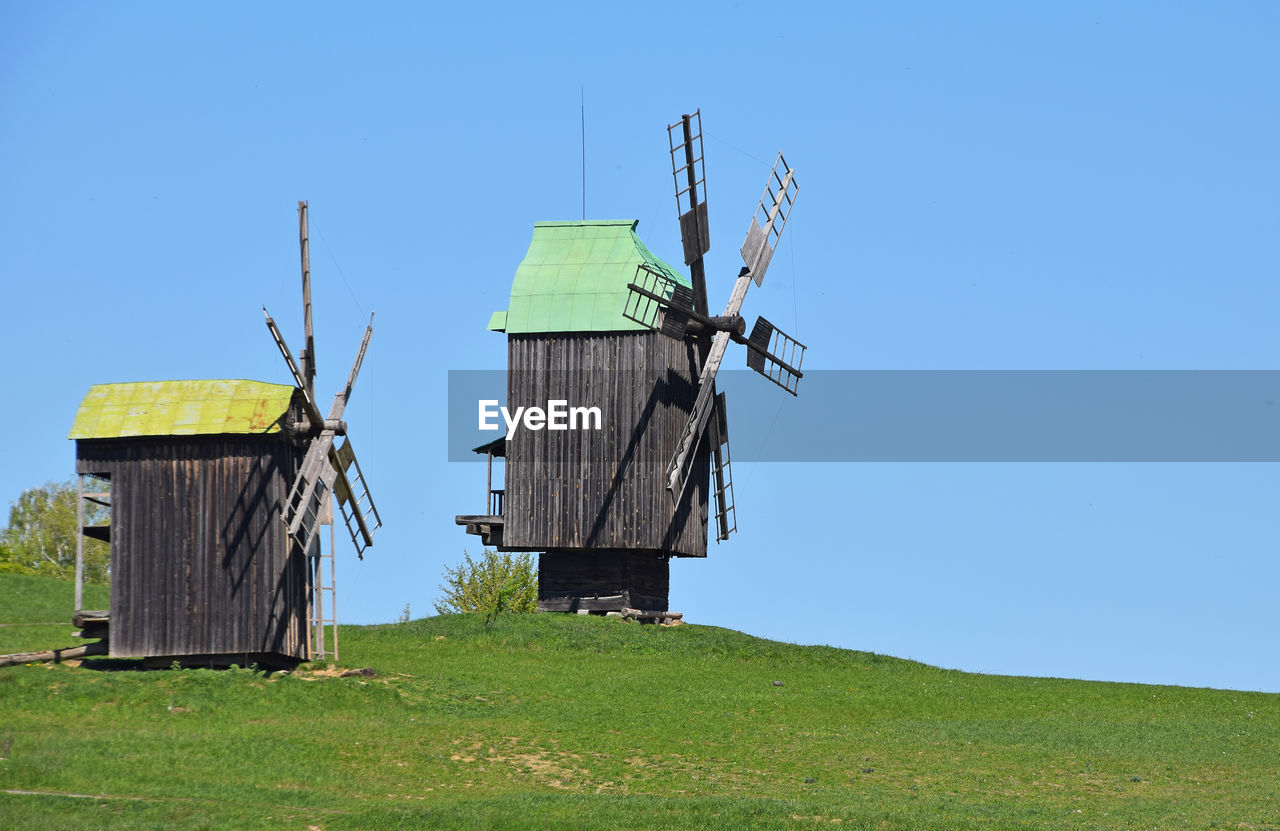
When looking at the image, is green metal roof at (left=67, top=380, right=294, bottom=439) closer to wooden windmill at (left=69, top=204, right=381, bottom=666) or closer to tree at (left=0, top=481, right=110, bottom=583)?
wooden windmill at (left=69, top=204, right=381, bottom=666)

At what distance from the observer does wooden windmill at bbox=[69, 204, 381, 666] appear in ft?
116

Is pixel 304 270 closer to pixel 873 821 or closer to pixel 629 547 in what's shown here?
pixel 629 547

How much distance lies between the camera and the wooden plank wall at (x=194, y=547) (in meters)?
35.2

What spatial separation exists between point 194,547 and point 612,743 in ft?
35.6

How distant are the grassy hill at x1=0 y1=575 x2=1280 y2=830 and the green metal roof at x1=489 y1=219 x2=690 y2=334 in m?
8.90

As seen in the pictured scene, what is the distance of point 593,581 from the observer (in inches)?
1823

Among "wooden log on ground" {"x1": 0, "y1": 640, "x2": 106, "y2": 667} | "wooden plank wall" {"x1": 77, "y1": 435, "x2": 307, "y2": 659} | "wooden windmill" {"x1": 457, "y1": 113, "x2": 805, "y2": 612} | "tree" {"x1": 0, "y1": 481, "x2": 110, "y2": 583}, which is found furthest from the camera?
"tree" {"x1": 0, "y1": 481, "x2": 110, "y2": 583}

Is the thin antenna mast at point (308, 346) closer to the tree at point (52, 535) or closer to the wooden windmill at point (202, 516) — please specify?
the wooden windmill at point (202, 516)

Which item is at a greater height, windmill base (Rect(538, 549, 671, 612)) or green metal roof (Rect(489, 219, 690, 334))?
green metal roof (Rect(489, 219, 690, 334))

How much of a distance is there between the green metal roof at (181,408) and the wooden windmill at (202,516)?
0.03m

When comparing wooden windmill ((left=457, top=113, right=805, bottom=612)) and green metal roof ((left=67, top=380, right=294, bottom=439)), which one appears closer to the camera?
green metal roof ((left=67, top=380, right=294, bottom=439))

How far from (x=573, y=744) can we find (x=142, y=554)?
11232 mm

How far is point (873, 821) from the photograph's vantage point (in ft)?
79.3

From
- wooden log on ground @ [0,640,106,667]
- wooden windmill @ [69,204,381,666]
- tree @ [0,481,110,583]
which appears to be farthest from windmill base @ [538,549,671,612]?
tree @ [0,481,110,583]
